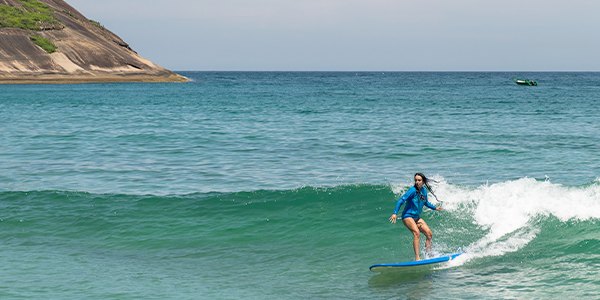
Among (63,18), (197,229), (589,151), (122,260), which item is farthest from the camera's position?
(63,18)

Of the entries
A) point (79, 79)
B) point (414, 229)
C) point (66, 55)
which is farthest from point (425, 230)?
point (66, 55)

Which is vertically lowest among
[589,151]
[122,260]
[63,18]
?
[122,260]

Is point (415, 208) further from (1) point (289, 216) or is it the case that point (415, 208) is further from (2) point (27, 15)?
(2) point (27, 15)

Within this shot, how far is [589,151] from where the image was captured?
2419cm

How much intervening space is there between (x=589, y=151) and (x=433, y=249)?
608 inches

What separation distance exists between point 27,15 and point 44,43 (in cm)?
1492

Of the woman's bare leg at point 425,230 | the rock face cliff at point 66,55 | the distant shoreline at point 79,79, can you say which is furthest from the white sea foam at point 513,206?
the rock face cliff at point 66,55

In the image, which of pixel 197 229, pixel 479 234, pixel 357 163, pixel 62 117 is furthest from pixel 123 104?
pixel 479 234

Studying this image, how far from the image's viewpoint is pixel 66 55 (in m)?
109

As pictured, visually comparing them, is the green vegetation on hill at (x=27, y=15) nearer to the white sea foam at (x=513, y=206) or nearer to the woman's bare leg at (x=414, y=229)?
the white sea foam at (x=513, y=206)

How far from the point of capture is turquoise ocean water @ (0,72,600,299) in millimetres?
10672

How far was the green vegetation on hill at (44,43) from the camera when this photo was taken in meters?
105

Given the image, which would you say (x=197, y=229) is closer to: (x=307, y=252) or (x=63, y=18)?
(x=307, y=252)

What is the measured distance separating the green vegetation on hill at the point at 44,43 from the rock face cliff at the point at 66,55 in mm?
639
